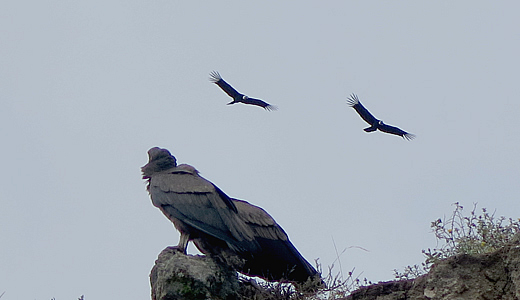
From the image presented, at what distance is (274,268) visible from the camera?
30.9 ft

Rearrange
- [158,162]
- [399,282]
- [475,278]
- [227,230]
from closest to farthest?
[475,278] → [399,282] → [227,230] → [158,162]

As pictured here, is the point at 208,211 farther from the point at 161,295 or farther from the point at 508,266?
the point at 508,266

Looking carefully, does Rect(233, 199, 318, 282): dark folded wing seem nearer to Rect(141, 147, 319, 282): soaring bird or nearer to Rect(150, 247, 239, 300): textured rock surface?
Rect(141, 147, 319, 282): soaring bird

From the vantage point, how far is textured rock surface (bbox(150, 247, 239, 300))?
8.51 m

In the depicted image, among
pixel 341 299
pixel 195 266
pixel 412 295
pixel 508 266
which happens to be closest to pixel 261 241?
pixel 195 266

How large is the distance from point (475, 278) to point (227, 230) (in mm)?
3130

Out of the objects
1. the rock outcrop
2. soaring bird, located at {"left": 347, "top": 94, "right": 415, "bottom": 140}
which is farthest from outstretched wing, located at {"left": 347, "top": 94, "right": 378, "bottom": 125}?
the rock outcrop

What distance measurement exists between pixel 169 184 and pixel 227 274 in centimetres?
138

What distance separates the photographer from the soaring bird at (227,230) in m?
9.14

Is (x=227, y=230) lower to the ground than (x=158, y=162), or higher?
lower

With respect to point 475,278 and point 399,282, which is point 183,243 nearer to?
point 399,282

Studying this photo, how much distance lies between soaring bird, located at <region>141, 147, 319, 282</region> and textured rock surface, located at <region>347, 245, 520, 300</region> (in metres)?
2.37

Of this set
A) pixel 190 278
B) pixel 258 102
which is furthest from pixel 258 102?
pixel 190 278

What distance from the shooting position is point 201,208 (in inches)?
367
